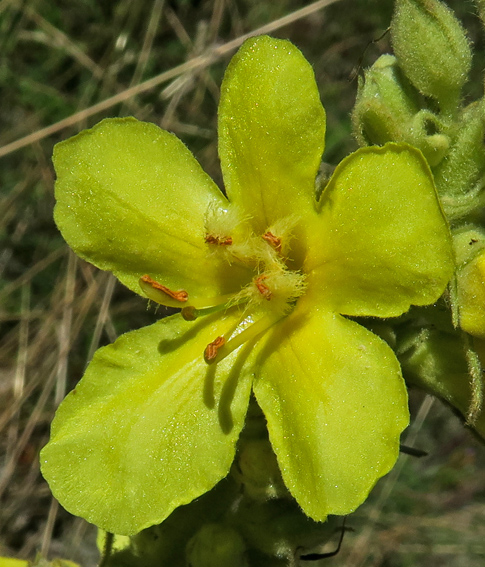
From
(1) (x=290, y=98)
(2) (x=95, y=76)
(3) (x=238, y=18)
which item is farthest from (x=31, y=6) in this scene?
(1) (x=290, y=98)

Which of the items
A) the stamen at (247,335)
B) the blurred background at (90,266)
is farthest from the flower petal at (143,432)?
the blurred background at (90,266)

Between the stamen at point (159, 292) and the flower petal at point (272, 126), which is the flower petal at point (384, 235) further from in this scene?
the stamen at point (159, 292)

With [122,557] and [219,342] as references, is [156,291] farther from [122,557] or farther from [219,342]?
[122,557]

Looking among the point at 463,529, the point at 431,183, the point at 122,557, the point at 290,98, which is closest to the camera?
the point at 431,183

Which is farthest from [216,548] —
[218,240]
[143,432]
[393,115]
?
[393,115]

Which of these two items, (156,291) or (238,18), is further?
(238,18)

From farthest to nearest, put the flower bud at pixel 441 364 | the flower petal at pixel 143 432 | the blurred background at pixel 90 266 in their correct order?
1. the blurred background at pixel 90 266
2. the flower bud at pixel 441 364
3. the flower petal at pixel 143 432

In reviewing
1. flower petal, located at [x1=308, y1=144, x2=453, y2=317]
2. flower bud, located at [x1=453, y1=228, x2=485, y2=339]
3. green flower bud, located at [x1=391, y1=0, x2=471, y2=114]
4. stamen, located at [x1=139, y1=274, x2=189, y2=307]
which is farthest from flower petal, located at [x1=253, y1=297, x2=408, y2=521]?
green flower bud, located at [x1=391, y1=0, x2=471, y2=114]
